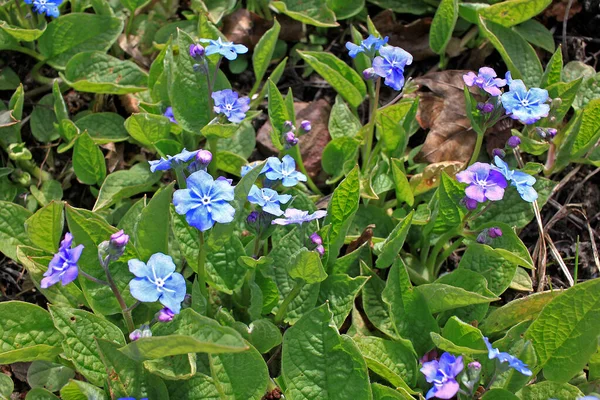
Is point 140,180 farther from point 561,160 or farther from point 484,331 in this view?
point 561,160

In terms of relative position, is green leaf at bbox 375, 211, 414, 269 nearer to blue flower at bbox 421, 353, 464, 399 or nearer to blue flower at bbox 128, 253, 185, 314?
blue flower at bbox 421, 353, 464, 399

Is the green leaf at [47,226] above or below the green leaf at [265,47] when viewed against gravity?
below

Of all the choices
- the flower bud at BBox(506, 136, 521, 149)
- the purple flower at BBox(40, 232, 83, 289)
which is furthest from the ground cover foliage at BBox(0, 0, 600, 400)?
the flower bud at BBox(506, 136, 521, 149)

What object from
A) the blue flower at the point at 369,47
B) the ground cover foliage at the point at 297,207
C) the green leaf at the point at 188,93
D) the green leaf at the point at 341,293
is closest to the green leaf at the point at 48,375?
the ground cover foliage at the point at 297,207

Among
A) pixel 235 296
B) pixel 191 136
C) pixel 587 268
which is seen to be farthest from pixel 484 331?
pixel 191 136

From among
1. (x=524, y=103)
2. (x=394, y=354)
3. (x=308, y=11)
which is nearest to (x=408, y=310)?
(x=394, y=354)

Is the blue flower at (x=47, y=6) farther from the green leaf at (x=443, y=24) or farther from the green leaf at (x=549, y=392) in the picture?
the green leaf at (x=549, y=392)
